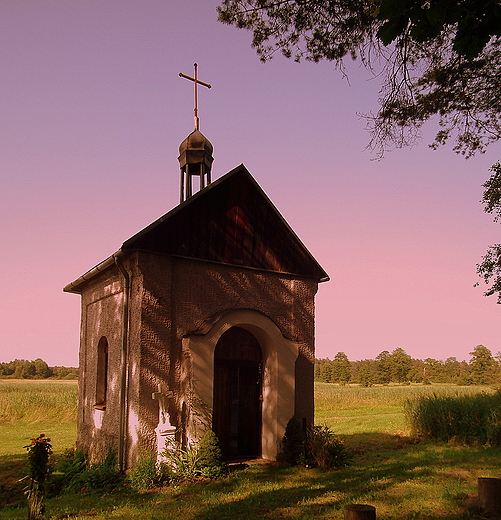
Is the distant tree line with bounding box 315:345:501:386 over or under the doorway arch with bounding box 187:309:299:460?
under

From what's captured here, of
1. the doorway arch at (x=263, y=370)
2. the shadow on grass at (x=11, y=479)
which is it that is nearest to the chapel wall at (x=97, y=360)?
the shadow on grass at (x=11, y=479)

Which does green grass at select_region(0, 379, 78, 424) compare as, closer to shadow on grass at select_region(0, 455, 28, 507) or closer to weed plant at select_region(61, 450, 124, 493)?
shadow on grass at select_region(0, 455, 28, 507)

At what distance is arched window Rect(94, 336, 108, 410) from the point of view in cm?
1294

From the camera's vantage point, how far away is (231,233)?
1200 centimetres

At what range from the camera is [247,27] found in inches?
322

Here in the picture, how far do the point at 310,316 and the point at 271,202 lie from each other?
323 cm

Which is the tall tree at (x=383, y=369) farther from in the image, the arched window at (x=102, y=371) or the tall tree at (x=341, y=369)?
the arched window at (x=102, y=371)

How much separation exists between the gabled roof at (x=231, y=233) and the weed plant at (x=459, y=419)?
6547 mm


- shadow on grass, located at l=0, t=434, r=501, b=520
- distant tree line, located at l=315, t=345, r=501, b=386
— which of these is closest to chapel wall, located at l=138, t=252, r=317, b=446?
shadow on grass, located at l=0, t=434, r=501, b=520

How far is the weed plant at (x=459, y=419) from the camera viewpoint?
15008 mm

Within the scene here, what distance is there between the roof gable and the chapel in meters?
0.03

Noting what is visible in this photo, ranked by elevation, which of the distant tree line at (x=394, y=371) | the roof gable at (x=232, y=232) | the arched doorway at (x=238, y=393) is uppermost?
the roof gable at (x=232, y=232)

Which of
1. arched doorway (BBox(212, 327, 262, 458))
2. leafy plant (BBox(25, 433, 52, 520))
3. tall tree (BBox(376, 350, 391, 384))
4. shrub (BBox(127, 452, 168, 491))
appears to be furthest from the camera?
tall tree (BBox(376, 350, 391, 384))

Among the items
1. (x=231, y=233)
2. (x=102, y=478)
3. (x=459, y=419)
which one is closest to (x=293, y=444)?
(x=102, y=478)
